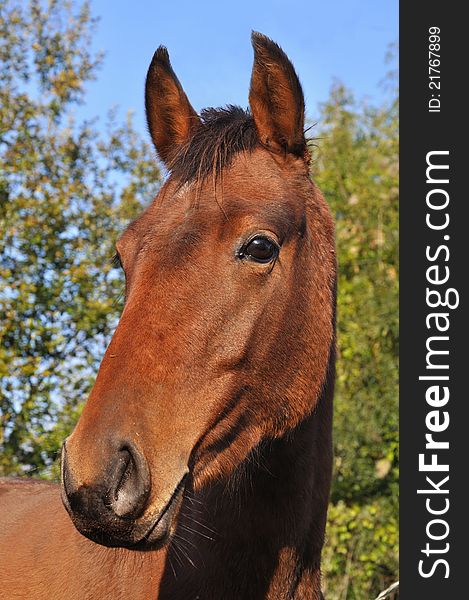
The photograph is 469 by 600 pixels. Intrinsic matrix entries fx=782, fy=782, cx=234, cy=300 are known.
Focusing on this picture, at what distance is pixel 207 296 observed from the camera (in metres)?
3.00

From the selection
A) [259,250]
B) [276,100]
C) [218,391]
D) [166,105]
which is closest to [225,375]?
[218,391]

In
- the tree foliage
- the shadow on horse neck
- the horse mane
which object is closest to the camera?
the shadow on horse neck

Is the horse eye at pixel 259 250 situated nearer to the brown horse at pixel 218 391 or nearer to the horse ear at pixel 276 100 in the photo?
the brown horse at pixel 218 391

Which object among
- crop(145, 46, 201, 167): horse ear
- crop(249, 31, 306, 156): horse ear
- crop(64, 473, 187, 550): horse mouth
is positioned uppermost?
crop(145, 46, 201, 167): horse ear

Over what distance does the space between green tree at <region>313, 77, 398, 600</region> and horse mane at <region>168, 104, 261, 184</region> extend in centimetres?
774

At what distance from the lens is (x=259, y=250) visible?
3.17m

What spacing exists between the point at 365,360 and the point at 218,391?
9.96 metres

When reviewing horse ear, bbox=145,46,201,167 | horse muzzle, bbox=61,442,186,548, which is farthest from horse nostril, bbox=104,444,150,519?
horse ear, bbox=145,46,201,167

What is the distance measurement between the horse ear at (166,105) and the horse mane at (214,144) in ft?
0.86

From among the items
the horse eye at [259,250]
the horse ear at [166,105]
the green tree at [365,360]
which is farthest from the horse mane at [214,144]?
the green tree at [365,360]

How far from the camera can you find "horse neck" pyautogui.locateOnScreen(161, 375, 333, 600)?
10.5 ft

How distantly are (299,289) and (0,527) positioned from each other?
2512mm

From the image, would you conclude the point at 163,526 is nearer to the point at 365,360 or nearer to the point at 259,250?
the point at 259,250

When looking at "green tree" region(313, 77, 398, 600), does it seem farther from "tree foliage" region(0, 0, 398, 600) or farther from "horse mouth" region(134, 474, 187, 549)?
"horse mouth" region(134, 474, 187, 549)
